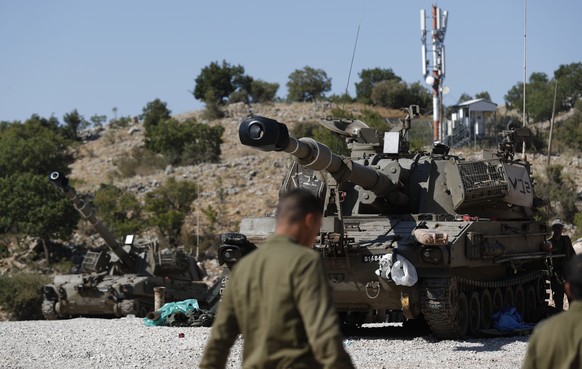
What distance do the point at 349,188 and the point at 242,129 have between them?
520 cm

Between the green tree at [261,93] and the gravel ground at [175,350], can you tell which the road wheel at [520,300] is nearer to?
the gravel ground at [175,350]

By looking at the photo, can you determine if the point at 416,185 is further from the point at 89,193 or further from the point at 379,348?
the point at 89,193

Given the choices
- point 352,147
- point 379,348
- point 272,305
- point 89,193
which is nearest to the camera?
point 272,305

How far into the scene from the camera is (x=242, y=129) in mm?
10922

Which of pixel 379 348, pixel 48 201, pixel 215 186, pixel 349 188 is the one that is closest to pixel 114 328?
pixel 349 188

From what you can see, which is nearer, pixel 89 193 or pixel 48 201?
pixel 48 201

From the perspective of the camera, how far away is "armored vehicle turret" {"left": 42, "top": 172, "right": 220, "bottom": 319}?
76.1 feet

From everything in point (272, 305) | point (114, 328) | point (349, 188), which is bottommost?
point (114, 328)

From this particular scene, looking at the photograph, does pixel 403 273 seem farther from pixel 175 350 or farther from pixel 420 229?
pixel 175 350

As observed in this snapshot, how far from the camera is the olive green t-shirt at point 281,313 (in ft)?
16.3

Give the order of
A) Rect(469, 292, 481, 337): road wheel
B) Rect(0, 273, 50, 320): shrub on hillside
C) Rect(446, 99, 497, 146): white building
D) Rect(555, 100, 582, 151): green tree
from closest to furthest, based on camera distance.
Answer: Rect(469, 292, 481, 337): road wheel, Rect(0, 273, 50, 320): shrub on hillside, Rect(555, 100, 582, 151): green tree, Rect(446, 99, 497, 146): white building

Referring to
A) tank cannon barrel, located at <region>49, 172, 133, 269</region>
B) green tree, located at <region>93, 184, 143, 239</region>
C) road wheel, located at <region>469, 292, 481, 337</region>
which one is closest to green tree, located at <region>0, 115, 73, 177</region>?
green tree, located at <region>93, 184, 143, 239</region>

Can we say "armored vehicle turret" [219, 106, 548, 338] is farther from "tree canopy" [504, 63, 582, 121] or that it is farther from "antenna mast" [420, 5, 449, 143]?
"tree canopy" [504, 63, 582, 121]

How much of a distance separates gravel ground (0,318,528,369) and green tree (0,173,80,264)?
77.3 feet
